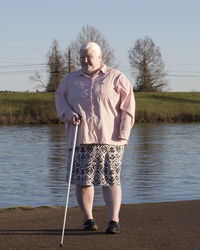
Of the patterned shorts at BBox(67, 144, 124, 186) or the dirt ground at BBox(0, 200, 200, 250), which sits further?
the patterned shorts at BBox(67, 144, 124, 186)

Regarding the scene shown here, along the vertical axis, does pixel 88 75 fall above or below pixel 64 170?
above

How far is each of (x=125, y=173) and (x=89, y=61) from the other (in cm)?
993

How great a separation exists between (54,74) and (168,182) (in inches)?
2787

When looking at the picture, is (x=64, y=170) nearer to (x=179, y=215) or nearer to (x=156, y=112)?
(x=179, y=215)

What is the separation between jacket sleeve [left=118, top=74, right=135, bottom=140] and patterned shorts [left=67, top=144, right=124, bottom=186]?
0.20m

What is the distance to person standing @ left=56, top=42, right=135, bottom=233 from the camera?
580 cm

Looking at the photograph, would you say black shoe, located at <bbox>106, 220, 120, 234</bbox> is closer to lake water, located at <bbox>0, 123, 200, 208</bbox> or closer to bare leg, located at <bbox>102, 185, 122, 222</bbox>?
bare leg, located at <bbox>102, 185, 122, 222</bbox>

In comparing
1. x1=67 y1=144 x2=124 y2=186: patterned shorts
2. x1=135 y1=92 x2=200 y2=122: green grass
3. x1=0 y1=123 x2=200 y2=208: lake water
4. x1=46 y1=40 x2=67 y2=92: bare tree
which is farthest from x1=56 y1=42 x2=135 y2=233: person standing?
x1=46 y1=40 x2=67 y2=92: bare tree

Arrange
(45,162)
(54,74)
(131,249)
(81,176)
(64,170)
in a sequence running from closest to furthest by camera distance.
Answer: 1. (131,249)
2. (81,176)
3. (64,170)
4. (45,162)
5. (54,74)

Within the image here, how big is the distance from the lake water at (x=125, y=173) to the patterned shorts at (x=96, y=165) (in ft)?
12.9

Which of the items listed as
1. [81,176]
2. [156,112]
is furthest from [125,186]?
[156,112]

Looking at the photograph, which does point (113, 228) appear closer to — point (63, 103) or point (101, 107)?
point (101, 107)

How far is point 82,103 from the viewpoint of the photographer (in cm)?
584

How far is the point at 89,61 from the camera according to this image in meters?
5.89
